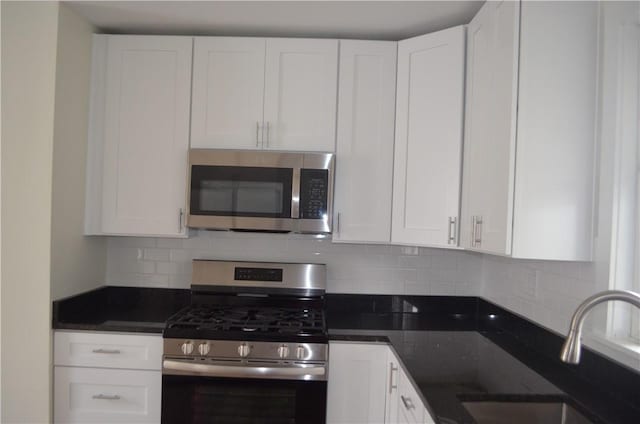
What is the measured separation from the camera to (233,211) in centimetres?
228

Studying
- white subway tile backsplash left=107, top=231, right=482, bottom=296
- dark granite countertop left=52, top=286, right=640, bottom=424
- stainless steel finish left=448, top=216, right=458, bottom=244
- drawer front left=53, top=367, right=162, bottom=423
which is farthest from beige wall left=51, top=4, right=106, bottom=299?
stainless steel finish left=448, top=216, right=458, bottom=244

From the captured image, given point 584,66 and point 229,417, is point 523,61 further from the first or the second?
point 229,417

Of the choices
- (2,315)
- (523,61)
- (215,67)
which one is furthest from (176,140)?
(523,61)

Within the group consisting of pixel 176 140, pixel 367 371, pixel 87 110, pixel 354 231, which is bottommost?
pixel 367 371

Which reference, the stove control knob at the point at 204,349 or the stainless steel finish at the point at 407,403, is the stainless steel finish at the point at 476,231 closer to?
the stainless steel finish at the point at 407,403

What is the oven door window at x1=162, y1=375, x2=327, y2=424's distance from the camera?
2006 mm

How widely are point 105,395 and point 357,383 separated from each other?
3.99 ft

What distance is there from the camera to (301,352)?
202cm

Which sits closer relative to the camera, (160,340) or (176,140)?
(160,340)

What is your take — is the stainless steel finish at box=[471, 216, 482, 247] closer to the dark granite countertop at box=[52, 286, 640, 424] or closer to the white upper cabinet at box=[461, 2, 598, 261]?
the white upper cabinet at box=[461, 2, 598, 261]

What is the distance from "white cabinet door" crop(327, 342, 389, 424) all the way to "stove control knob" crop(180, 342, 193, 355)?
65 centimetres

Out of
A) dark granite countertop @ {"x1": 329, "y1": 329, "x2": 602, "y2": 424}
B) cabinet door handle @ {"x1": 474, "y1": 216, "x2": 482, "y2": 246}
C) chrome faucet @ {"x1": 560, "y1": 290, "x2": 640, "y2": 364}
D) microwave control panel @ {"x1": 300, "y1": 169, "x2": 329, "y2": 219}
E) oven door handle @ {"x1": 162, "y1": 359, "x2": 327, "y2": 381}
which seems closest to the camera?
chrome faucet @ {"x1": 560, "y1": 290, "x2": 640, "y2": 364}

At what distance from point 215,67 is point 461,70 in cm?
125

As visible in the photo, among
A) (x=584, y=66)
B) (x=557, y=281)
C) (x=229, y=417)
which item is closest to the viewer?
(x=584, y=66)
